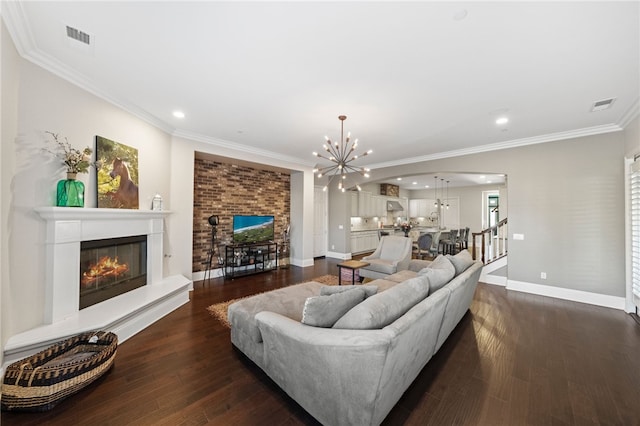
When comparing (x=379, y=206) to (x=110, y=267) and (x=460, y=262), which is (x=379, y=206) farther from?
Answer: (x=110, y=267)

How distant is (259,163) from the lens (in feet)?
19.0

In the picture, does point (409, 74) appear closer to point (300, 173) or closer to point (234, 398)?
point (234, 398)

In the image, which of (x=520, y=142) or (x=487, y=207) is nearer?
(x=520, y=142)

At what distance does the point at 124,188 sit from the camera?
338 cm

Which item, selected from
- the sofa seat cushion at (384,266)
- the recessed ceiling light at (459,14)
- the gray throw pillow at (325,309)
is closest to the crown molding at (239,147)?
the sofa seat cushion at (384,266)

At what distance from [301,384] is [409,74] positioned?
3060 mm

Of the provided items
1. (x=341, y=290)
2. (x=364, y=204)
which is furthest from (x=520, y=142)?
(x=341, y=290)

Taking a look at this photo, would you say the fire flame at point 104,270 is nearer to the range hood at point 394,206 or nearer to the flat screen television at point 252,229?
the flat screen television at point 252,229

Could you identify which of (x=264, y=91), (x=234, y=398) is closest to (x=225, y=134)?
(x=264, y=91)

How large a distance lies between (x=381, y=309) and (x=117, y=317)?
2945 millimetres

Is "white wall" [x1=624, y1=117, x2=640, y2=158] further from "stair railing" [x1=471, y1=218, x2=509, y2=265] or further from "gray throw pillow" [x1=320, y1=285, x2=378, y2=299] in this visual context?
"gray throw pillow" [x1=320, y1=285, x2=378, y2=299]

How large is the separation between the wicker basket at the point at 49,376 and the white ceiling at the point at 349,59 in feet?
9.15

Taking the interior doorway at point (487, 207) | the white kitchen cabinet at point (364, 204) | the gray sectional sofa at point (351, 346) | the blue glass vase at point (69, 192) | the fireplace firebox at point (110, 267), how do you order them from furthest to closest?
the interior doorway at point (487, 207)
the white kitchen cabinet at point (364, 204)
the fireplace firebox at point (110, 267)
the blue glass vase at point (69, 192)
the gray sectional sofa at point (351, 346)

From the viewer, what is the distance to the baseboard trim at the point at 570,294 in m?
3.95
